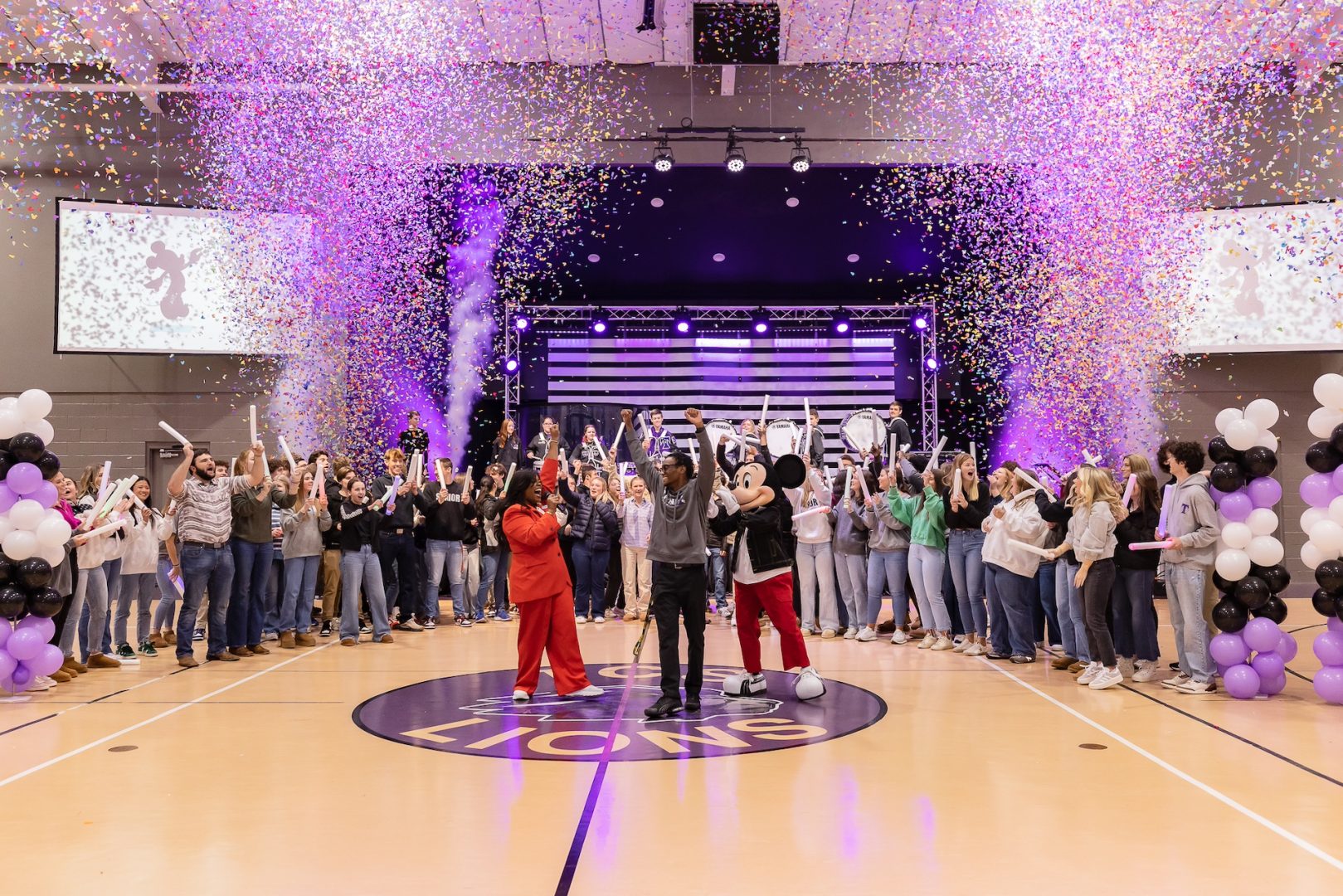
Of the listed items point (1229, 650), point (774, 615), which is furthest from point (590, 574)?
point (1229, 650)

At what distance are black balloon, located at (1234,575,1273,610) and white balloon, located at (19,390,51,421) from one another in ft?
26.8

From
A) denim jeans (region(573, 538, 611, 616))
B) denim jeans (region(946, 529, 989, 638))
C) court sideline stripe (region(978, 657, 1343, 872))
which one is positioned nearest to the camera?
court sideline stripe (region(978, 657, 1343, 872))

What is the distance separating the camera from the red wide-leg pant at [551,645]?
641 centimetres

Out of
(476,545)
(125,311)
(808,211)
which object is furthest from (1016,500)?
(125,311)

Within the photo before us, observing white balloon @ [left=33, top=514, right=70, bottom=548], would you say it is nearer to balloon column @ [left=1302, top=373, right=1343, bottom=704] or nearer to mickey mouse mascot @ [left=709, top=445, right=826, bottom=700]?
mickey mouse mascot @ [left=709, top=445, right=826, bottom=700]

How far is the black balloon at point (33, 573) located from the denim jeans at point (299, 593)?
2.46 meters

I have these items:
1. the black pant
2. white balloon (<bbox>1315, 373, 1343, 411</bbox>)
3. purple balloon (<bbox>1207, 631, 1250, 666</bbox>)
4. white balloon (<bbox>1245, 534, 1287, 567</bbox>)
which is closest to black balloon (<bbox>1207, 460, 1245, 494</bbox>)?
white balloon (<bbox>1245, 534, 1287, 567</bbox>)

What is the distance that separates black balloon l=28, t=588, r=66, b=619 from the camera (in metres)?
6.73

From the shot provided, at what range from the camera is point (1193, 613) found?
6762mm

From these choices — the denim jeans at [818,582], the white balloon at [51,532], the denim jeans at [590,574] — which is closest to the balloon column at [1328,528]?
the denim jeans at [818,582]

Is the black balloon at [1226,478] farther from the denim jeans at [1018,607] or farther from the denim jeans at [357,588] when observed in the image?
the denim jeans at [357,588]

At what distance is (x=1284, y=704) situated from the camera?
249 inches

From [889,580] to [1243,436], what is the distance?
3.45m

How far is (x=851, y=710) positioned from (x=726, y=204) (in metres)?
10.2
